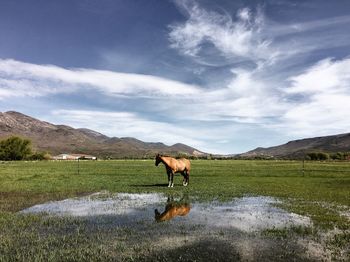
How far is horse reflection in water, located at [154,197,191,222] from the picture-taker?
17.1 m

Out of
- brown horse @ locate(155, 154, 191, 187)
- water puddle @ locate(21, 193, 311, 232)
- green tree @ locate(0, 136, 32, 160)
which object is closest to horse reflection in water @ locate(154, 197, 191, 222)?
water puddle @ locate(21, 193, 311, 232)

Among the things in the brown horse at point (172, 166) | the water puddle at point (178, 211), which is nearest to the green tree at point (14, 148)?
the brown horse at point (172, 166)

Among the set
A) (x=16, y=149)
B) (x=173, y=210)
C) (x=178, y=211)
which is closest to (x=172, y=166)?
(x=173, y=210)

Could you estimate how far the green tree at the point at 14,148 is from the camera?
136 metres

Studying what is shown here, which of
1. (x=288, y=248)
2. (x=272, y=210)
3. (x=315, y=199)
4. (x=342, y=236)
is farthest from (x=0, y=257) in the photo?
(x=315, y=199)

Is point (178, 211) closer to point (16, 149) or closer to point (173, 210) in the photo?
point (173, 210)

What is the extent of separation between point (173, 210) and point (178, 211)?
44 centimetres

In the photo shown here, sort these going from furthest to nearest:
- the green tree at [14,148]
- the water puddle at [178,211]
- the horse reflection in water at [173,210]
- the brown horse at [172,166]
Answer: the green tree at [14,148]
the brown horse at [172,166]
the horse reflection in water at [173,210]
the water puddle at [178,211]

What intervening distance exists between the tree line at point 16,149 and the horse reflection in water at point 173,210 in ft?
421

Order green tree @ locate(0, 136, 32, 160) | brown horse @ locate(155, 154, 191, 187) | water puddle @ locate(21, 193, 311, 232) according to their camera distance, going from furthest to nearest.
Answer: green tree @ locate(0, 136, 32, 160)
brown horse @ locate(155, 154, 191, 187)
water puddle @ locate(21, 193, 311, 232)

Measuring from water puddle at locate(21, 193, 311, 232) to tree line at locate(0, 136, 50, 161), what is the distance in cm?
12499

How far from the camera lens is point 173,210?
19.0 m

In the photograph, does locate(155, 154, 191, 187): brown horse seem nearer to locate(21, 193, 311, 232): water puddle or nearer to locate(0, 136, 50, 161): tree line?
locate(21, 193, 311, 232): water puddle

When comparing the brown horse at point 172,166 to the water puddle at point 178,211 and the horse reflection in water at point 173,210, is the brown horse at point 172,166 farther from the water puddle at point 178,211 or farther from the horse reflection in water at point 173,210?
the horse reflection in water at point 173,210
